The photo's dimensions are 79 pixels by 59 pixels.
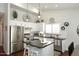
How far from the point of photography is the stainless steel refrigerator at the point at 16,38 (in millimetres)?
2328

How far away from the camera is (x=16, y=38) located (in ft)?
7.74

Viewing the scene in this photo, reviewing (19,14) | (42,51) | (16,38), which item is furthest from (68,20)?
(16,38)

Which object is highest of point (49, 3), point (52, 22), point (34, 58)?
point (49, 3)

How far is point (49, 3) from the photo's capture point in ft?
7.86

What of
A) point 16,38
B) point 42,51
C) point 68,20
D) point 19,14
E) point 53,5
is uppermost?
point 53,5

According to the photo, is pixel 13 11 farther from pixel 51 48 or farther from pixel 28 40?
pixel 51 48

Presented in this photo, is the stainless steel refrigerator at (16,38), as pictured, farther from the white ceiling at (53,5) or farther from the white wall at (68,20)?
the white wall at (68,20)

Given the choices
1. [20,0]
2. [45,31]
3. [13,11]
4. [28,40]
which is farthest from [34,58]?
[20,0]

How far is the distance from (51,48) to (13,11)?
3.21ft

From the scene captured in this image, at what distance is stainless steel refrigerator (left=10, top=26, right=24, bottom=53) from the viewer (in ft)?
7.64

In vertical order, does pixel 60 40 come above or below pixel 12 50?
above

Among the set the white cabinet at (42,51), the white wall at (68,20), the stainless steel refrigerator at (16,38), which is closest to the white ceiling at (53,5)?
the white wall at (68,20)

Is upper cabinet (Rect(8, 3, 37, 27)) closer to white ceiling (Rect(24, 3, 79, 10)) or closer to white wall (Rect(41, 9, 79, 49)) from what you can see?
white ceiling (Rect(24, 3, 79, 10))

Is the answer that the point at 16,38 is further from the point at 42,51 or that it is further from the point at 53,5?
the point at 53,5
